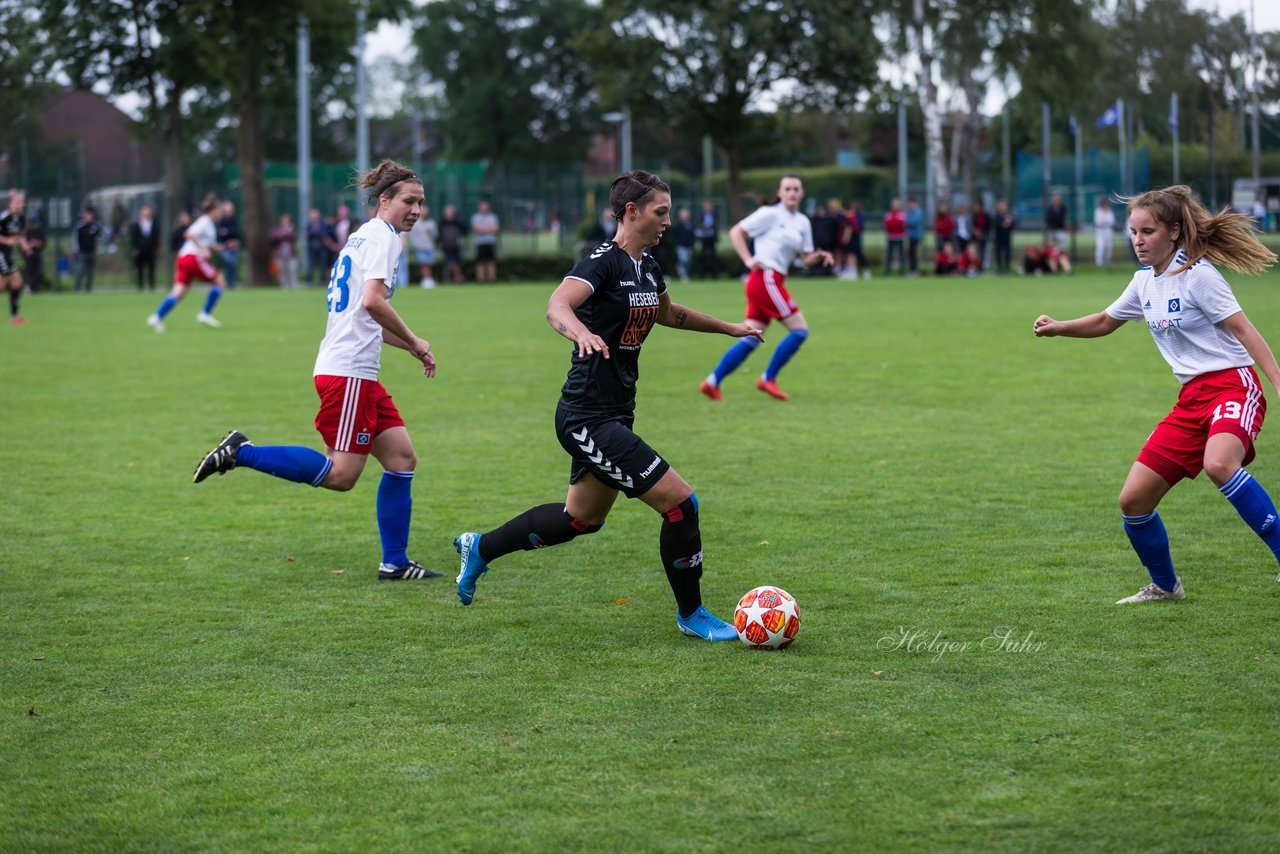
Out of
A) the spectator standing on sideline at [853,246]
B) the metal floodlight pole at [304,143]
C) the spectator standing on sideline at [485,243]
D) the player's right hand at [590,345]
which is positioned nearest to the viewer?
the player's right hand at [590,345]

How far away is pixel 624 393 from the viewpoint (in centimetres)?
565

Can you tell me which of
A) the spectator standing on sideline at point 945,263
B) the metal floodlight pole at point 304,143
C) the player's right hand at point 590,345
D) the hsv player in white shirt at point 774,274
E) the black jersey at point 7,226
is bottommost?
the player's right hand at point 590,345

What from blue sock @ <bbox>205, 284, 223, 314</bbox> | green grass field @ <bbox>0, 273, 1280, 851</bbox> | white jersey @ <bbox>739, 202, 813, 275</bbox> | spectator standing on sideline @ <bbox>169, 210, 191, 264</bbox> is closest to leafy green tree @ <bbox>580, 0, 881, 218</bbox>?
spectator standing on sideline @ <bbox>169, 210, 191, 264</bbox>

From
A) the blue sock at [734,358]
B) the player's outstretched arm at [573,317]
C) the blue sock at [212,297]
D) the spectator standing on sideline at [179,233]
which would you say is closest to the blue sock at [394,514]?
the player's outstretched arm at [573,317]

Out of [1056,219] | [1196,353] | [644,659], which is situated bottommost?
[644,659]

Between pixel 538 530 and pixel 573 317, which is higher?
pixel 573 317

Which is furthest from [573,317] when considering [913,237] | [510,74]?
[510,74]

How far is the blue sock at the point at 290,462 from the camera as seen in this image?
6781 mm

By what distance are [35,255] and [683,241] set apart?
1540 centimetres

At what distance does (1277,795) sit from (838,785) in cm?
115

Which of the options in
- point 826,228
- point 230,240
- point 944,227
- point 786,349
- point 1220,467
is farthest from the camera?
point 944,227

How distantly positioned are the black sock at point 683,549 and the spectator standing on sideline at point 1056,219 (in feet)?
109

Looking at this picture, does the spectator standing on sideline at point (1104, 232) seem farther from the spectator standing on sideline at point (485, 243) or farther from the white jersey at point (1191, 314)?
the white jersey at point (1191, 314)

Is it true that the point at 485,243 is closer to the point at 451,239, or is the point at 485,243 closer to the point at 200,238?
the point at 451,239
